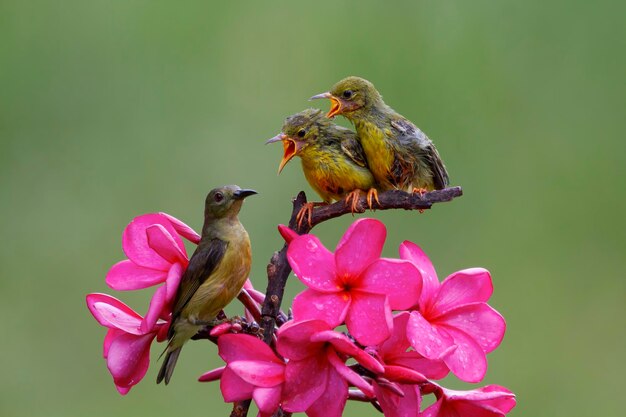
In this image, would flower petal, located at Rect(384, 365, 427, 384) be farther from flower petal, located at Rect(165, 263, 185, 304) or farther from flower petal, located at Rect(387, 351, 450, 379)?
flower petal, located at Rect(165, 263, 185, 304)

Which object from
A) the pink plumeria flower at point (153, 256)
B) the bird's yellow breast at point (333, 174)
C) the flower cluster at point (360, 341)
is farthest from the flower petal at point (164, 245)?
the bird's yellow breast at point (333, 174)

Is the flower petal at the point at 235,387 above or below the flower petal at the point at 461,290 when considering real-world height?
below

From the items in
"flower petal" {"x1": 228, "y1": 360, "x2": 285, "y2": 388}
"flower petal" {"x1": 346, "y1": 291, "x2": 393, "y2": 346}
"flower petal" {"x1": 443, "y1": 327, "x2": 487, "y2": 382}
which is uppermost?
"flower petal" {"x1": 346, "y1": 291, "x2": 393, "y2": 346}

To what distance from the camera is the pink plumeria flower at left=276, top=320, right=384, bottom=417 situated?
749 mm

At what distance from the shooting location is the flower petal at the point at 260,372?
0.76m

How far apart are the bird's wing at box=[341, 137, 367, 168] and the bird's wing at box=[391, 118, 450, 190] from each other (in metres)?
0.06

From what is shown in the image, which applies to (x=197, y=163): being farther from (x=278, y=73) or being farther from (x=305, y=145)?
(x=305, y=145)

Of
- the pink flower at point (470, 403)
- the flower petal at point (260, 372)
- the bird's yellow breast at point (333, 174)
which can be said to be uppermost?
the bird's yellow breast at point (333, 174)

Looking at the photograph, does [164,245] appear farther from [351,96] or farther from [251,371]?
[351,96]

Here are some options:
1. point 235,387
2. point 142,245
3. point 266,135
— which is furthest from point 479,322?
point 266,135

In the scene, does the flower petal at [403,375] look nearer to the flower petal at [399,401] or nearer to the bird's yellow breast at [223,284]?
the flower petal at [399,401]

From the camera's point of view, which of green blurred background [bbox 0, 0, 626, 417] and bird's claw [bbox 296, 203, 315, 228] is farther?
green blurred background [bbox 0, 0, 626, 417]

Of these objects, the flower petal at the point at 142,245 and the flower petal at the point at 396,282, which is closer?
the flower petal at the point at 396,282

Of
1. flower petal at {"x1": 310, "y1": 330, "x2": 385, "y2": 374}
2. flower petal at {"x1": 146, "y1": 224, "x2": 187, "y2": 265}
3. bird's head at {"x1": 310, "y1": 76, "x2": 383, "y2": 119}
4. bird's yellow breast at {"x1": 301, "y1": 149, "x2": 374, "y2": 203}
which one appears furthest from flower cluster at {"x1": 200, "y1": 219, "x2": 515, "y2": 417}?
bird's head at {"x1": 310, "y1": 76, "x2": 383, "y2": 119}
